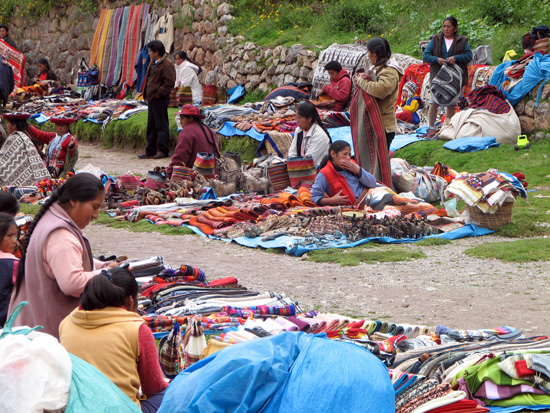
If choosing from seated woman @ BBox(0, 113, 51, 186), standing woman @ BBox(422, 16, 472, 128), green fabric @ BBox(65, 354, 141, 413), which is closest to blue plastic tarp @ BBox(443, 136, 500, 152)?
standing woman @ BBox(422, 16, 472, 128)

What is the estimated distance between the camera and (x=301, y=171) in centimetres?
937

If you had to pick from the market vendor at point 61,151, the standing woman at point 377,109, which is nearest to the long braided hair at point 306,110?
the standing woman at point 377,109

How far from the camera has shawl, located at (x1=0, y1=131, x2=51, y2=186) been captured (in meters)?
9.82

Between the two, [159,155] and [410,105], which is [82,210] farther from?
[410,105]

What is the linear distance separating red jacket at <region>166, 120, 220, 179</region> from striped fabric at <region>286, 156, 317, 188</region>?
1.27m

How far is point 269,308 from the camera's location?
4867 mm

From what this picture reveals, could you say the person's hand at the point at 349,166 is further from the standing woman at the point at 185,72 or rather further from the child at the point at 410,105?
the standing woman at the point at 185,72

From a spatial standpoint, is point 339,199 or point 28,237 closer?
point 28,237

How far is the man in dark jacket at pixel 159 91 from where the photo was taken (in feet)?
42.7

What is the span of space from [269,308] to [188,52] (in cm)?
1524

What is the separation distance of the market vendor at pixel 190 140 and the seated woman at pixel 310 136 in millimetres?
1262

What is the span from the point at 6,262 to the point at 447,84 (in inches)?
351

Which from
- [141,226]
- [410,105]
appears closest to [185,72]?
[410,105]

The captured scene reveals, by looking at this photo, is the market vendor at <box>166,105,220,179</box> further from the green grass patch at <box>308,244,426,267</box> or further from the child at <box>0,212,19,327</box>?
the child at <box>0,212,19,327</box>
